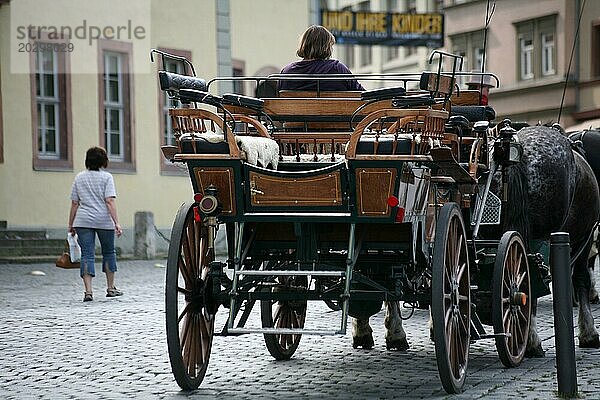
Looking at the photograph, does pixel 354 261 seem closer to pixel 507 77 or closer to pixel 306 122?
pixel 306 122

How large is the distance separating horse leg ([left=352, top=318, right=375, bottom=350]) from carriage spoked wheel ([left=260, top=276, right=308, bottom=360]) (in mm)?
473

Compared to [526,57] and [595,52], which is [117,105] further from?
[526,57]

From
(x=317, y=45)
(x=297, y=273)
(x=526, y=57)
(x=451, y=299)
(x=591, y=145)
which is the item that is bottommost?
(x=451, y=299)

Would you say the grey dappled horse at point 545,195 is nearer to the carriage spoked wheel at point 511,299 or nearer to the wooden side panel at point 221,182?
the carriage spoked wheel at point 511,299

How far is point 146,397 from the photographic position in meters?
7.46

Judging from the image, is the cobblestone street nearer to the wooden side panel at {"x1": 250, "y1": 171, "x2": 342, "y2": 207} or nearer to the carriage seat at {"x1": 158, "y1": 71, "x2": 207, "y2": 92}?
the wooden side panel at {"x1": 250, "y1": 171, "x2": 342, "y2": 207}

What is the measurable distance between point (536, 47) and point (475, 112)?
1385 inches

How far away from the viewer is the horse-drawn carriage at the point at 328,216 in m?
7.17

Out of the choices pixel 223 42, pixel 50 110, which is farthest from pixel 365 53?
pixel 50 110

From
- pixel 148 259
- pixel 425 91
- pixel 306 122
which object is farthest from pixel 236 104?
pixel 148 259

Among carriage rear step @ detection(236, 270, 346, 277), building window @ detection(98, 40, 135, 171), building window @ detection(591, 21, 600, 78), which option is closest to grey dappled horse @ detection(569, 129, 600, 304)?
carriage rear step @ detection(236, 270, 346, 277)

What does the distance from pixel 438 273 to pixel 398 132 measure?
2.60 feet

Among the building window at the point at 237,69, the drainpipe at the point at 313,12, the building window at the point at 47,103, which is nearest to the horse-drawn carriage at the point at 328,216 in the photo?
the building window at the point at 47,103

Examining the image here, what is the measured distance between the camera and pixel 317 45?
28.1ft
